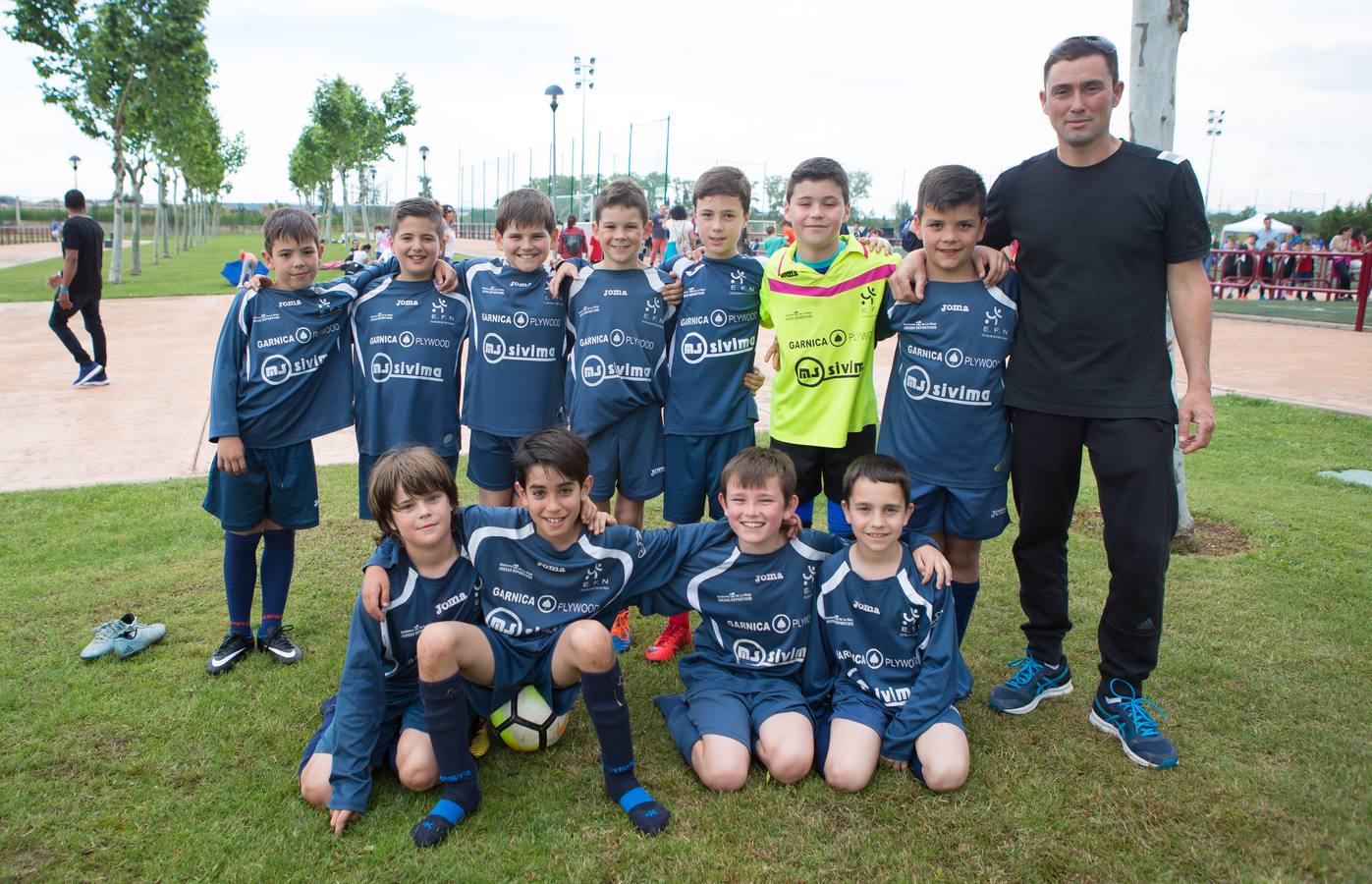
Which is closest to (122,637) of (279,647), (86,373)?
(279,647)

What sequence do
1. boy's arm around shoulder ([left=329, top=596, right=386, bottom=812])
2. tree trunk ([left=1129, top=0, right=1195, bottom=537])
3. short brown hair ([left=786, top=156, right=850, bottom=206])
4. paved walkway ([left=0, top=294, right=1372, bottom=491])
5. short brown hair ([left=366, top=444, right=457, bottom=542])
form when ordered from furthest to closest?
paved walkway ([left=0, top=294, right=1372, bottom=491])
tree trunk ([left=1129, top=0, right=1195, bottom=537])
short brown hair ([left=786, top=156, right=850, bottom=206])
short brown hair ([left=366, top=444, right=457, bottom=542])
boy's arm around shoulder ([left=329, top=596, right=386, bottom=812])

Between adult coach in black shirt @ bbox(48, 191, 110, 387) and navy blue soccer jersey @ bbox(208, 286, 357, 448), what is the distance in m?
7.29

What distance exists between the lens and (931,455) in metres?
3.60

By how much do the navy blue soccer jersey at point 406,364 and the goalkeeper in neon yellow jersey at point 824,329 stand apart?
1.46 m

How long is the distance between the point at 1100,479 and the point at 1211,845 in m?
1.23

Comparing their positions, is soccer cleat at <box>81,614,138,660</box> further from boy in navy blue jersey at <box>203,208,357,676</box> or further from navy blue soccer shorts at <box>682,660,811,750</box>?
navy blue soccer shorts at <box>682,660,811,750</box>

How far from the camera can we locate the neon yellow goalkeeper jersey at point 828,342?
3793 mm

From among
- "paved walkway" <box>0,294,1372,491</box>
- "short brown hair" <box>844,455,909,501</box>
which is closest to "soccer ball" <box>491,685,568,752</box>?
"short brown hair" <box>844,455,909,501</box>

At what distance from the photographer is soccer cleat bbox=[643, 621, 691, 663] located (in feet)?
13.4

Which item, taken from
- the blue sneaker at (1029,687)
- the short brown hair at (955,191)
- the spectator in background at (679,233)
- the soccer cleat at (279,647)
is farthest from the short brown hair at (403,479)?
the spectator in background at (679,233)

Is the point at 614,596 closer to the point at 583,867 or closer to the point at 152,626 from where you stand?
the point at 583,867

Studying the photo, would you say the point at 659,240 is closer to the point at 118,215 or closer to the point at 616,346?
the point at 118,215

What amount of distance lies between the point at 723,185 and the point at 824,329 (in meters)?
0.78

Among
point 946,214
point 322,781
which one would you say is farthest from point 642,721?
point 946,214
